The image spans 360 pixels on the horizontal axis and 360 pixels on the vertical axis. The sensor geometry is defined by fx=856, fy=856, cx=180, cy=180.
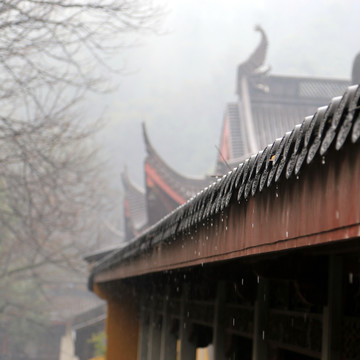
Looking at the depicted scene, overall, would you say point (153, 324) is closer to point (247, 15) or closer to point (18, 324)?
point (18, 324)

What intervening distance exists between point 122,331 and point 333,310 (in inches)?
416

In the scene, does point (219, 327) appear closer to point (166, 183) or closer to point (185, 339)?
point (185, 339)

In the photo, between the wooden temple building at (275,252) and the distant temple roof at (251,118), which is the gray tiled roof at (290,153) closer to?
the wooden temple building at (275,252)

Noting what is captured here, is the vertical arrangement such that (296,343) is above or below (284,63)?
below

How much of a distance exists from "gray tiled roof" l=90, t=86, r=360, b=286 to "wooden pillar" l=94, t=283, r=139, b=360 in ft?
32.2

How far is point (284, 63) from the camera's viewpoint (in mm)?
133875

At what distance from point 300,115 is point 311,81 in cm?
113

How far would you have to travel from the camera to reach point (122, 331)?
43.9 ft

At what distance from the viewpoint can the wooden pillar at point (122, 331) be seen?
13.2 m

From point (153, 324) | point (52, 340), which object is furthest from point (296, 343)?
point (52, 340)

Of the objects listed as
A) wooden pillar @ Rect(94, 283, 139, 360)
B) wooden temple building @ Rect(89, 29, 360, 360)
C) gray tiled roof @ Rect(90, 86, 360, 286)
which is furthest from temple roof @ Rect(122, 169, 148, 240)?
gray tiled roof @ Rect(90, 86, 360, 286)

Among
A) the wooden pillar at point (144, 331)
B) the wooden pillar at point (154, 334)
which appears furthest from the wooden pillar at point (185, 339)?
the wooden pillar at point (144, 331)

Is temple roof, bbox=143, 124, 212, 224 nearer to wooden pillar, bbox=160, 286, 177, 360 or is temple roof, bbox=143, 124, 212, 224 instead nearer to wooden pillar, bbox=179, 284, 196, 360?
wooden pillar, bbox=160, 286, 177, 360

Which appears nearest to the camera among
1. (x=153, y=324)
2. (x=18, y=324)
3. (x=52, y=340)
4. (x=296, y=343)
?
(x=296, y=343)
